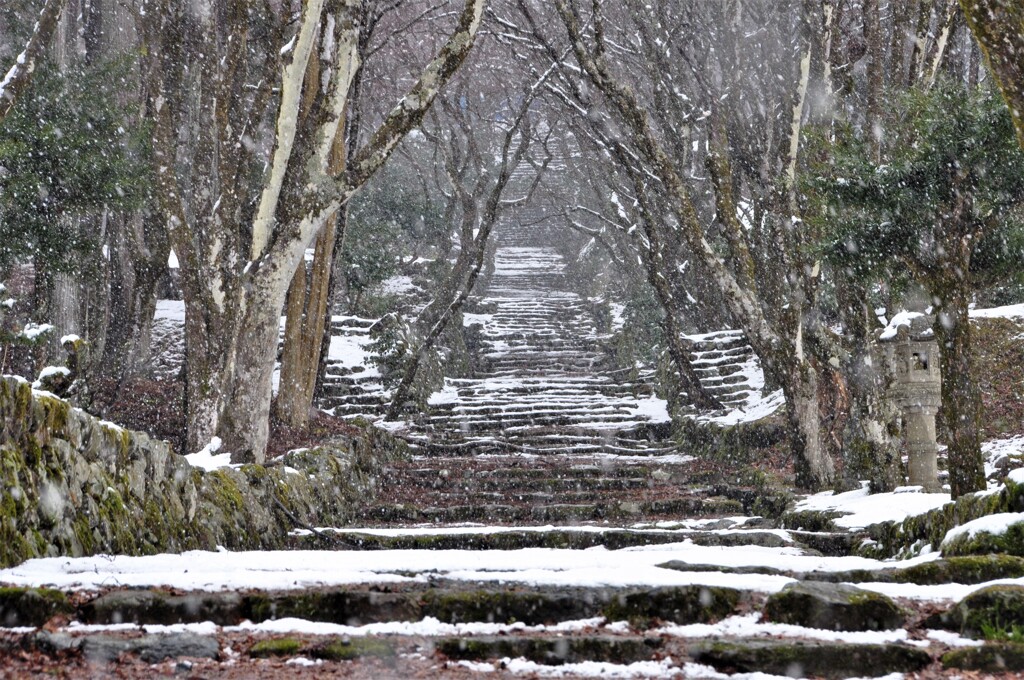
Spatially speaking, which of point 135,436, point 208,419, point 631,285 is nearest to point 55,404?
point 135,436

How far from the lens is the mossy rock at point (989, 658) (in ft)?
10.5

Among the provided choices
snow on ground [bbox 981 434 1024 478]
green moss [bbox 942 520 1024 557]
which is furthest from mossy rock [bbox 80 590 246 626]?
snow on ground [bbox 981 434 1024 478]

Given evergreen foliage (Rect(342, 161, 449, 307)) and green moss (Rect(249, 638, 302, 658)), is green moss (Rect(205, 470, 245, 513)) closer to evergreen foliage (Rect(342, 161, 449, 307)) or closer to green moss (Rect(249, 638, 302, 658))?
green moss (Rect(249, 638, 302, 658))

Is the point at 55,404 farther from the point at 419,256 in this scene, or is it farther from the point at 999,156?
the point at 419,256

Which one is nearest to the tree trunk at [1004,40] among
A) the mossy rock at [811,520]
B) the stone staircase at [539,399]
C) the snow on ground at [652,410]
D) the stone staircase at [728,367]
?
the mossy rock at [811,520]

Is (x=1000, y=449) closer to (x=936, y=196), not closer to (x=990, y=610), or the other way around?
(x=936, y=196)

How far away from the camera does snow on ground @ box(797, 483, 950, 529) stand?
6941 millimetres

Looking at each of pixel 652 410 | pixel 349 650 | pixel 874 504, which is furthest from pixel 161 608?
pixel 652 410

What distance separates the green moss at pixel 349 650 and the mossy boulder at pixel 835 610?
1575mm

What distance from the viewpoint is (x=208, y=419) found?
8.02 meters

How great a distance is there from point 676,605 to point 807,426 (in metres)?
6.02

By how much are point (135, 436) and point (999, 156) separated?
233 inches

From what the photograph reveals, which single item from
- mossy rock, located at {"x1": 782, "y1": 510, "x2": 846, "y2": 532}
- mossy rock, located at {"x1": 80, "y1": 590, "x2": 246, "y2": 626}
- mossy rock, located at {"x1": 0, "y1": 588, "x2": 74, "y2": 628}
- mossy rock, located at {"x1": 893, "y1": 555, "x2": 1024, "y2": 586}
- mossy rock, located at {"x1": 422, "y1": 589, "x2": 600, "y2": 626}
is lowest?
mossy rock, located at {"x1": 782, "y1": 510, "x2": 846, "y2": 532}

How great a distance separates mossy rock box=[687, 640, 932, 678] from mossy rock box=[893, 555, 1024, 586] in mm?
1259
